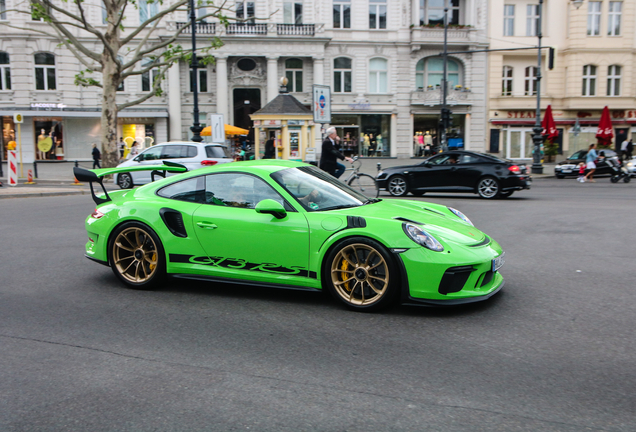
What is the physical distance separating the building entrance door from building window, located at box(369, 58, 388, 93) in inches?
304

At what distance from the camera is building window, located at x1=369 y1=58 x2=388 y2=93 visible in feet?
131

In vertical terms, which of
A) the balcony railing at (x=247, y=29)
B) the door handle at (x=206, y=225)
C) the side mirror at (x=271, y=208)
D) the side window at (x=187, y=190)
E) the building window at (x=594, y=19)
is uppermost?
the building window at (x=594, y=19)

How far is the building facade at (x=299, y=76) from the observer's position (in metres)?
37.2

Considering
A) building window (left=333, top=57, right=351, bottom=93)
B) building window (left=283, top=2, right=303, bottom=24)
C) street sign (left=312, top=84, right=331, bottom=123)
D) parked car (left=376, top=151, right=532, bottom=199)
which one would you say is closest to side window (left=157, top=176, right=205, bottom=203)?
parked car (left=376, top=151, right=532, bottom=199)

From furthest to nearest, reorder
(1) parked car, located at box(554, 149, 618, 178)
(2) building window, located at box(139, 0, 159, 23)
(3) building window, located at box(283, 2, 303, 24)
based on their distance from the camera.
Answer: (3) building window, located at box(283, 2, 303, 24)
(2) building window, located at box(139, 0, 159, 23)
(1) parked car, located at box(554, 149, 618, 178)

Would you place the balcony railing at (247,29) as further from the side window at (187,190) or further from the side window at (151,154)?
the side window at (187,190)

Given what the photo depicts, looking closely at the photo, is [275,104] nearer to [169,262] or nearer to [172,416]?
[169,262]

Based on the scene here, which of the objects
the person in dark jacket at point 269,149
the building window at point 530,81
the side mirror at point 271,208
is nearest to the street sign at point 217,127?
the person in dark jacket at point 269,149

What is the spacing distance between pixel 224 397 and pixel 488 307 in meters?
2.72

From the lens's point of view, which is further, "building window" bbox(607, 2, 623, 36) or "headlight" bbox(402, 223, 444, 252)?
"building window" bbox(607, 2, 623, 36)

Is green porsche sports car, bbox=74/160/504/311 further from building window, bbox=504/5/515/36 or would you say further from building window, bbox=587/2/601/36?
building window, bbox=587/2/601/36

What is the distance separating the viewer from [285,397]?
11.0ft

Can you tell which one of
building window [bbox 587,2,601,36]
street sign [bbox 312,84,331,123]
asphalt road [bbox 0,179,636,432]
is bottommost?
asphalt road [bbox 0,179,636,432]

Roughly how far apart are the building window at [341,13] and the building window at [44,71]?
18.5 metres
